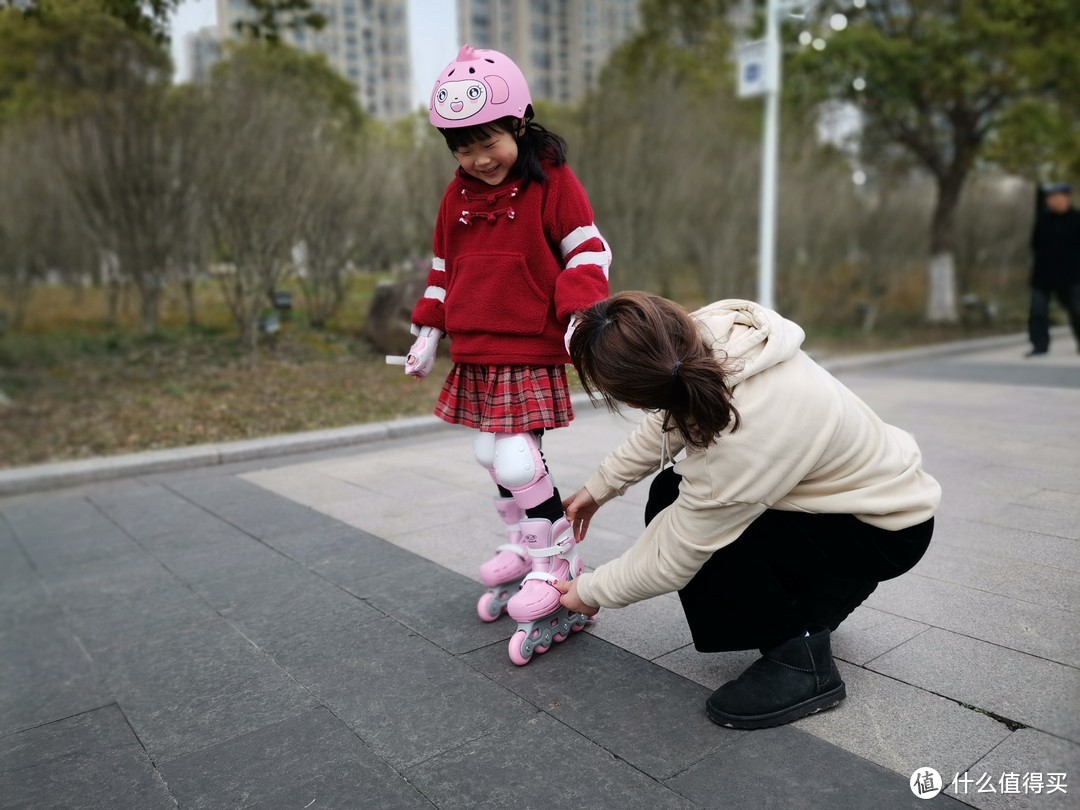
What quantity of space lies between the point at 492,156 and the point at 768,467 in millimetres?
1256

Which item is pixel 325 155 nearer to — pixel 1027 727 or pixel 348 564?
pixel 348 564

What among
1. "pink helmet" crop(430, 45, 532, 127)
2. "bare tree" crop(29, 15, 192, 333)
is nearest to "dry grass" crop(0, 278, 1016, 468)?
"bare tree" crop(29, 15, 192, 333)

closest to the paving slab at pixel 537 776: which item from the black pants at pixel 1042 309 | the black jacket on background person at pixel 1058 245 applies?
the black pants at pixel 1042 309

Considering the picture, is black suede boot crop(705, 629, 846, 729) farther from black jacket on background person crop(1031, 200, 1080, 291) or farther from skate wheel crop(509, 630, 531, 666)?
black jacket on background person crop(1031, 200, 1080, 291)

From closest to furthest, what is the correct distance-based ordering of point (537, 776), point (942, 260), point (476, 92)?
point (537, 776) < point (476, 92) < point (942, 260)

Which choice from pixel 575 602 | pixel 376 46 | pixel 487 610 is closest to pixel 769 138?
pixel 487 610

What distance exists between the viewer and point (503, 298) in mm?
2590

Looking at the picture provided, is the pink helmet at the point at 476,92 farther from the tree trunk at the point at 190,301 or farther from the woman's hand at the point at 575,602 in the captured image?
the tree trunk at the point at 190,301

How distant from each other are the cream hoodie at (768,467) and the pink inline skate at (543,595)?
367 millimetres

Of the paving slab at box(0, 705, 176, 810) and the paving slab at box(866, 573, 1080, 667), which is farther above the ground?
the paving slab at box(866, 573, 1080, 667)

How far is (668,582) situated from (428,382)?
681 cm

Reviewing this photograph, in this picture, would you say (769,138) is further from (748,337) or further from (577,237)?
(748,337)

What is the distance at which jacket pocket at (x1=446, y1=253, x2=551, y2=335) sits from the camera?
2.58 meters

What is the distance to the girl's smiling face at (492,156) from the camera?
251cm
